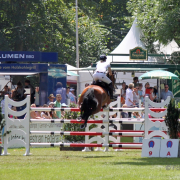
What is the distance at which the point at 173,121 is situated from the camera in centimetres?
1073

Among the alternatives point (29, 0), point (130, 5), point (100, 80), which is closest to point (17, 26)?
point (29, 0)

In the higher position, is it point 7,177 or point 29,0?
point 29,0

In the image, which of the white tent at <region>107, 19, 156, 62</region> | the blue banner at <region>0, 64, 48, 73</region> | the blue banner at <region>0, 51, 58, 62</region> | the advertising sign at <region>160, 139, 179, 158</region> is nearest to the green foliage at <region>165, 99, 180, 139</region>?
the advertising sign at <region>160, 139, 179, 158</region>

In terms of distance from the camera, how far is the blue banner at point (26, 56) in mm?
18812

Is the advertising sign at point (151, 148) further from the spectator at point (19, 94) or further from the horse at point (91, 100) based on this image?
the spectator at point (19, 94)

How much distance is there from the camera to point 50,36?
37.4m

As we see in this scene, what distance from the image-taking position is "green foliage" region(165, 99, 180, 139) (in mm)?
10703

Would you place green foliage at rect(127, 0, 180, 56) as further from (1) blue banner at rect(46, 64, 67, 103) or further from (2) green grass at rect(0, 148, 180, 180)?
(2) green grass at rect(0, 148, 180, 180)

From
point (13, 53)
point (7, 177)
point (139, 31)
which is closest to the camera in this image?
point (7, 177)

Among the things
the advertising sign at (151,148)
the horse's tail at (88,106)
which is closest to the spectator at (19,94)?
the horse's tail at (88,106)

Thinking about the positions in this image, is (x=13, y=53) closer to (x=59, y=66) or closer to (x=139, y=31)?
(x=59, y=66)

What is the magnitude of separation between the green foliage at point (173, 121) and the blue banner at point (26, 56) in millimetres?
8968

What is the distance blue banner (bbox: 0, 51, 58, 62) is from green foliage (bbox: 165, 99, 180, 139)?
Result: 897cm

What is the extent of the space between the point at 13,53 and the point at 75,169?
37.6ft
